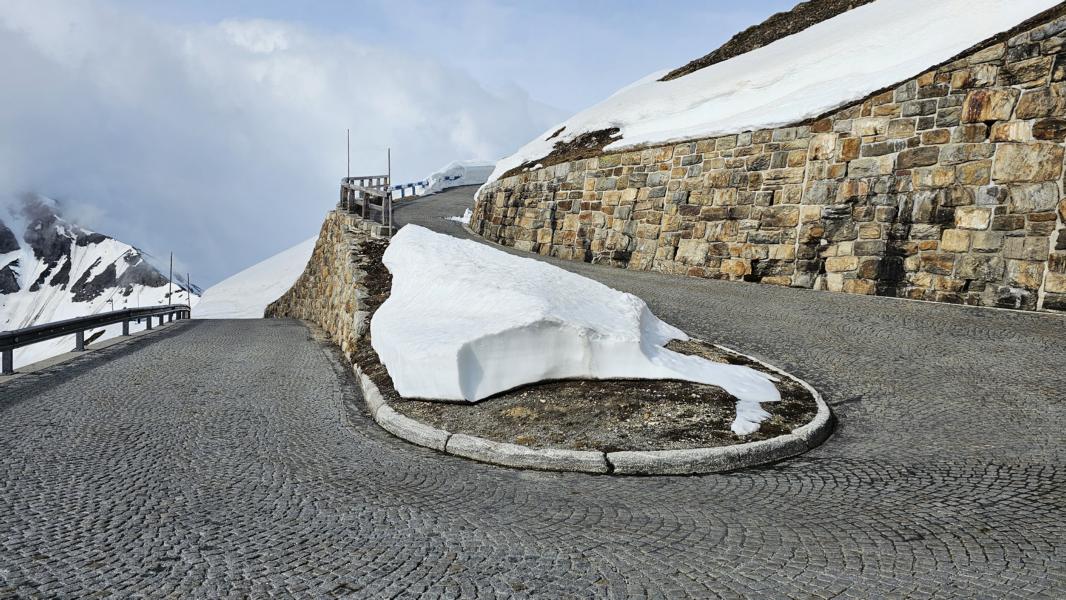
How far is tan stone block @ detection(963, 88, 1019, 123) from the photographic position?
10.7 meters

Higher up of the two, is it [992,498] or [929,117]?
[929,117]

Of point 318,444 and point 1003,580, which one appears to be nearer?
point 1003,580

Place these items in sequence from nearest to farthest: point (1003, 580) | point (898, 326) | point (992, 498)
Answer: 1. point (1003, 580)
2. point (992, 498)
3. point (898, 326)

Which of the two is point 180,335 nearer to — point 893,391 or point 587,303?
point 587,303

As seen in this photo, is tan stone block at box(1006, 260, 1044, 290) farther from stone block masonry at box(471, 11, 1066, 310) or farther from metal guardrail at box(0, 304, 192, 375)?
metal guardrail at box(0, 304, 192, 375)

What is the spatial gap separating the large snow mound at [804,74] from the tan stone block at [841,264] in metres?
3.17

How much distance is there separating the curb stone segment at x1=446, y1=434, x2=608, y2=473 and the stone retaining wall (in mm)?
4580

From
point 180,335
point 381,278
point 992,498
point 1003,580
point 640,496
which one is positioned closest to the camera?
point 1003,580

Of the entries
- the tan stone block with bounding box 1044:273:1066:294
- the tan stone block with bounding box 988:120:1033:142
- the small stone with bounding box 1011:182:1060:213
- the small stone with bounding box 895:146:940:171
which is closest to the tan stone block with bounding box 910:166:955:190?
the small stone with bounding box 895:146:940:171

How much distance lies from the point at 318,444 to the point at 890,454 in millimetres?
4420

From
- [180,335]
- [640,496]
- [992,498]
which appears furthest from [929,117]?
[180,335]

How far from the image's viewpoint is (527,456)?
4.82 m

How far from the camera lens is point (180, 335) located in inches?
531

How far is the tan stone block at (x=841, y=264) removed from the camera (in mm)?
12328
